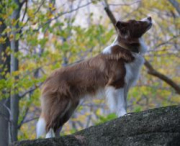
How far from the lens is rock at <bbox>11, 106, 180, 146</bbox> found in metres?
4.94

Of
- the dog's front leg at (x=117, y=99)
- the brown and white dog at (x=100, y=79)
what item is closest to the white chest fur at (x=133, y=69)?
the brown and white dog at (x=100, y=79)

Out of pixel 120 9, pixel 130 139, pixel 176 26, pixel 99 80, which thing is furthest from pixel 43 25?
pixel 120 9

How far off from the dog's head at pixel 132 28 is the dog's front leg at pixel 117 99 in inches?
36.2

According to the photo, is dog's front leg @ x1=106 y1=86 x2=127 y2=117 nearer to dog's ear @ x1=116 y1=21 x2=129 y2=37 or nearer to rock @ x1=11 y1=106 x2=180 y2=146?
dog's ear @ x1=116 y1=21 x2=129 y2=37

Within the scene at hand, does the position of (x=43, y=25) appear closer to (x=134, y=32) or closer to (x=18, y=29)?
(x=18, y=29)

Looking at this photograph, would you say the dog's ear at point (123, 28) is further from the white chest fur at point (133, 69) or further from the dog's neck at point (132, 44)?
the white chest fur at point (133, 69)

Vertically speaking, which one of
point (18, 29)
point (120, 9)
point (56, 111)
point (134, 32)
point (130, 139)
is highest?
point (120, 9)

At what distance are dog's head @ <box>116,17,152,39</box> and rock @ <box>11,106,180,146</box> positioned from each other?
2.16m

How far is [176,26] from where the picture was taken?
679 inches

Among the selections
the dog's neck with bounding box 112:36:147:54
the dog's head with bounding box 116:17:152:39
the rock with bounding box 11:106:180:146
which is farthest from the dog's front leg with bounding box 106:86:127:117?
the rock with bounding box 11:106:180:146

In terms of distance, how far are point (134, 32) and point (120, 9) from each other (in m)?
13.3

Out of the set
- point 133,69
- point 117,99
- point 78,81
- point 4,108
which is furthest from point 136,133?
point 4,108

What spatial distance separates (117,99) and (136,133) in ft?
6.31

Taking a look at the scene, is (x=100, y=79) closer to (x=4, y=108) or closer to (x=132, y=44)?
(x=132, y=44)
